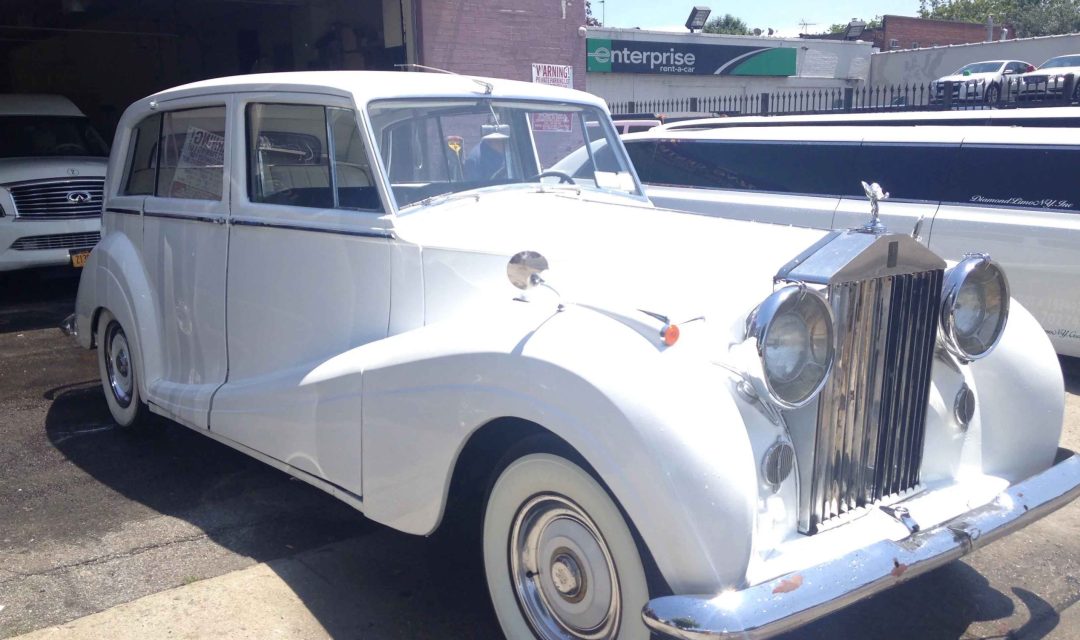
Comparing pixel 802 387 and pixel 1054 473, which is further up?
pixel 802 387

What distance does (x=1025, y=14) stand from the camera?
52.8m

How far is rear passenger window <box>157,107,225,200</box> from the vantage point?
4.27m

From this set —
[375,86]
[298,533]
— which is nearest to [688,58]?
[375,86]

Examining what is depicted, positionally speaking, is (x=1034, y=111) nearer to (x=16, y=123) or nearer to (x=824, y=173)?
(x=824, y=173)

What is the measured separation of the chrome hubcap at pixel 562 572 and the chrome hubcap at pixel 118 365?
303 cm

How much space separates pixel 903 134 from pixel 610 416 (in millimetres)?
5439

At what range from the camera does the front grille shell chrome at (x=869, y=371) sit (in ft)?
8.87

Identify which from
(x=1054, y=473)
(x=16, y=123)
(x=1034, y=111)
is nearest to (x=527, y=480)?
(x=1054, y=473)

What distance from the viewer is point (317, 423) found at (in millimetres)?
3461

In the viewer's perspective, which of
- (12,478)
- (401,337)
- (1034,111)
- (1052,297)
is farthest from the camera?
(1034,111)

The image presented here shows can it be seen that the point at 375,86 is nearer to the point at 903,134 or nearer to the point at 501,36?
the point at 903,134

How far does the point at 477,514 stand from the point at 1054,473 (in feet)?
6.20

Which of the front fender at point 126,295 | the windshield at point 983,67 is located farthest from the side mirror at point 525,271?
the windshield at point 983,67

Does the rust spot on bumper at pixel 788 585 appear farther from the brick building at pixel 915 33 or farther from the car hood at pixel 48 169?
the brick building at pixel 915 33
